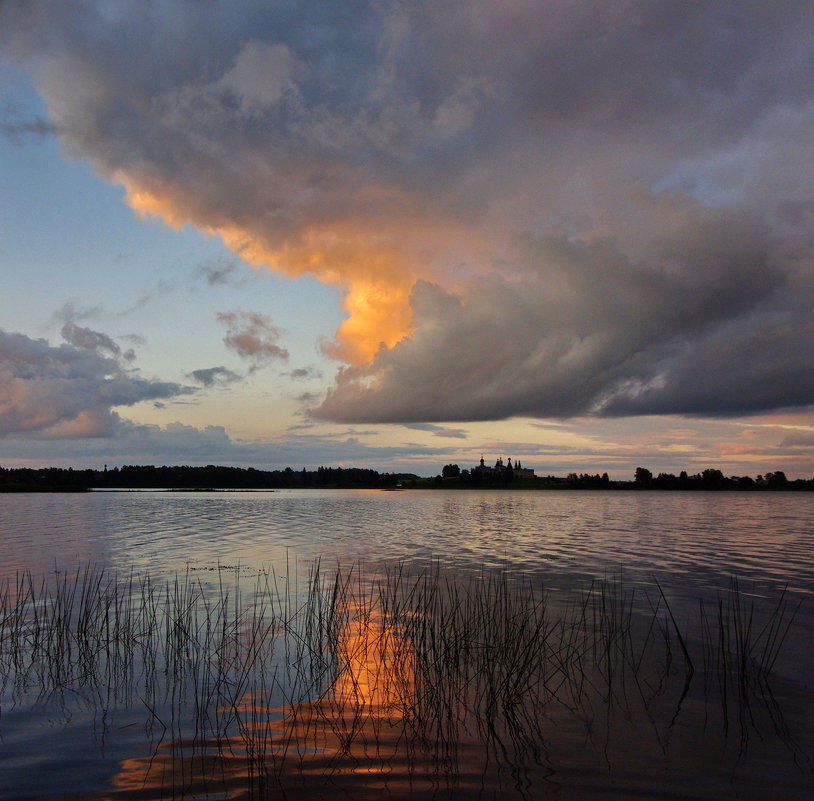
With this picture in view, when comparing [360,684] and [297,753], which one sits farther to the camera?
[360,684]

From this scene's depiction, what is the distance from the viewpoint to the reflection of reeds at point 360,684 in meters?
9.19

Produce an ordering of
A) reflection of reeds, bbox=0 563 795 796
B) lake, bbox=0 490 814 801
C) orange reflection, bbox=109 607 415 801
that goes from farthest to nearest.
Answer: reflection of reeds, bbox=0 563 795 796 < lake, bbox=0 490 814 801 < orange reflection, bbox=109 607 415 801

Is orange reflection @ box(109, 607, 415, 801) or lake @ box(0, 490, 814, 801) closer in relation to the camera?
orange reflection @ box(109, 607, 415, 801)

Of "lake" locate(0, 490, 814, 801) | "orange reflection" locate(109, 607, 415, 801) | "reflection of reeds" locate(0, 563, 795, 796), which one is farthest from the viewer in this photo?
"reflection of reeds" locate(0, 563, 795, 796)

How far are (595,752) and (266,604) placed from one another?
544 inches

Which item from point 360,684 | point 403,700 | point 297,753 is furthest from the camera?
point 360,684

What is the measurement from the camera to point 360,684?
1245 centimetres

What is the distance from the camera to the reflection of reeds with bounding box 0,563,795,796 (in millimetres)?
9188

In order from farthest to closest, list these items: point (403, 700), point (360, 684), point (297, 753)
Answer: point (360, 684) → point (403, 700) → point (297, 753)

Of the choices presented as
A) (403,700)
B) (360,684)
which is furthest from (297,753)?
(360,684)

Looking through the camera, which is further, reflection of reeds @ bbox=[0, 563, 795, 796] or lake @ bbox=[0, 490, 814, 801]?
reflection of reeds @ bbox=[0, 563, 795, 796]

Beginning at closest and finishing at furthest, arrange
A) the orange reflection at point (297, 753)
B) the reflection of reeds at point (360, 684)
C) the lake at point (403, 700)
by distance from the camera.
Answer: the orange reflection at point (297, 753) → the lake at point (403, 700) → the reflection of reeds at point (360, 684)

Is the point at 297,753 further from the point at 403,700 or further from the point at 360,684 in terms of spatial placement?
the point at 360,684

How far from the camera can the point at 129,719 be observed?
10.6 metres
